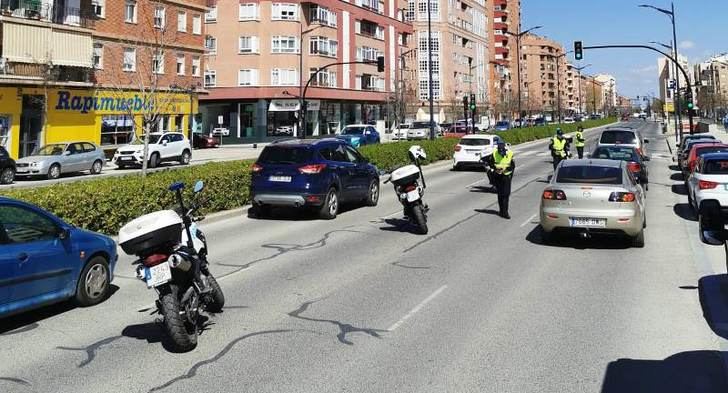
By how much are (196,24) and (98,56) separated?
9.44 meters

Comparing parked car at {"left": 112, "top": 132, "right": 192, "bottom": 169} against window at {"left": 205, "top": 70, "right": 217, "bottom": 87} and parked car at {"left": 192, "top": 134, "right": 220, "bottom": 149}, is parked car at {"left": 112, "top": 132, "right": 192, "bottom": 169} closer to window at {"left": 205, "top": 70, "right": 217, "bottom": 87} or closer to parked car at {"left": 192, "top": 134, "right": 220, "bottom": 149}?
parked car at {"left": 192, "top": 134, "right": 220, "bottom": 149}

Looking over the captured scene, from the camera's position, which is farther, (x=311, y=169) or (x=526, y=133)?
(x=526, y=133)

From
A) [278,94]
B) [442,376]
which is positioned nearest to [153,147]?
[278,94]

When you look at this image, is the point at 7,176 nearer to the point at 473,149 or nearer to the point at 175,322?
the point at 473,149

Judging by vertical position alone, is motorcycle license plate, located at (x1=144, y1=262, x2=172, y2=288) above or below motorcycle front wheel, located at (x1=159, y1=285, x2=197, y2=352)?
above

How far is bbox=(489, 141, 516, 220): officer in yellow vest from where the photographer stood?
14578mm

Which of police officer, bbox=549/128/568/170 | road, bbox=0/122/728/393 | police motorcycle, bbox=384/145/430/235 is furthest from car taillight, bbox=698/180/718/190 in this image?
police officer, bbox=549/128/568/170

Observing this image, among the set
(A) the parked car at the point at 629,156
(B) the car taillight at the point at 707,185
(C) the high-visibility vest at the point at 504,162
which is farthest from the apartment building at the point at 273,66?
(B) the car taillight at the point at 707,185

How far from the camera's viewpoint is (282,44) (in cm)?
5928

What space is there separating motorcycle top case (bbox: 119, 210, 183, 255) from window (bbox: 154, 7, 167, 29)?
128 ft

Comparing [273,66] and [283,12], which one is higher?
[283,12]

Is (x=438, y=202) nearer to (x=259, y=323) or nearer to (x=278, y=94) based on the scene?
(x=259, y=323)

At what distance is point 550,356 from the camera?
5762 millimetres

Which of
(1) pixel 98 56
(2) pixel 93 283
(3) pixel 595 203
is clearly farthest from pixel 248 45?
(2) pixel 93 283
